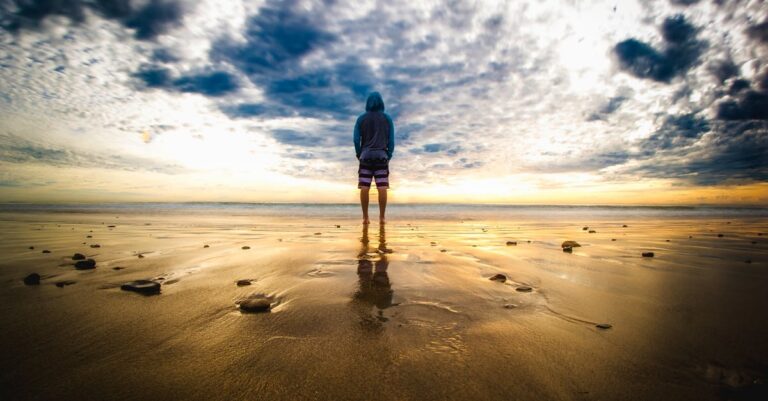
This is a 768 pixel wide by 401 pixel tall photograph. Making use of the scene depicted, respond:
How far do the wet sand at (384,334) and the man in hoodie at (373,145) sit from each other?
4442 mm

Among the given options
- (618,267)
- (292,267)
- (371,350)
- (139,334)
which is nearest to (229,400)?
(371,350)

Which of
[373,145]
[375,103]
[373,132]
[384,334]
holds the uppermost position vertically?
[375,103]

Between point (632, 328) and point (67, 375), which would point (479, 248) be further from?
point (67, 375)

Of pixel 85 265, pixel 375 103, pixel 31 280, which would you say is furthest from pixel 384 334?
pixel 375 103

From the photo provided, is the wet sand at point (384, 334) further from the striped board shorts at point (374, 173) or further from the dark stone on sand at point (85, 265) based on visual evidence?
the striped board shorts at point (374, 173)

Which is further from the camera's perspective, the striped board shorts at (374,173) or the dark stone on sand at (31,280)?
the striped board shorts at (374,173)

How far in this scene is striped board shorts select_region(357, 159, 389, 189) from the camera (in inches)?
270

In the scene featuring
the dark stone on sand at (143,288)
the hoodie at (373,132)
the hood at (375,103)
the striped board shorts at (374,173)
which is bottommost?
the dark stone on sand at (143,288)

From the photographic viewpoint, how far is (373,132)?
266 inches

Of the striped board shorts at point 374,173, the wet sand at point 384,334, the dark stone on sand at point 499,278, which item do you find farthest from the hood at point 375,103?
the dark stone on sand at point 499,278

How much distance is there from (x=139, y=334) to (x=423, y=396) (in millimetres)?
1163

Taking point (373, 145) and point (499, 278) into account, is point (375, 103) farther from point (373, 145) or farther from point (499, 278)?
point (499, 278)

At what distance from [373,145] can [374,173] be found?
2.04 ft

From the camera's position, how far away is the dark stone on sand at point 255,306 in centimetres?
154
